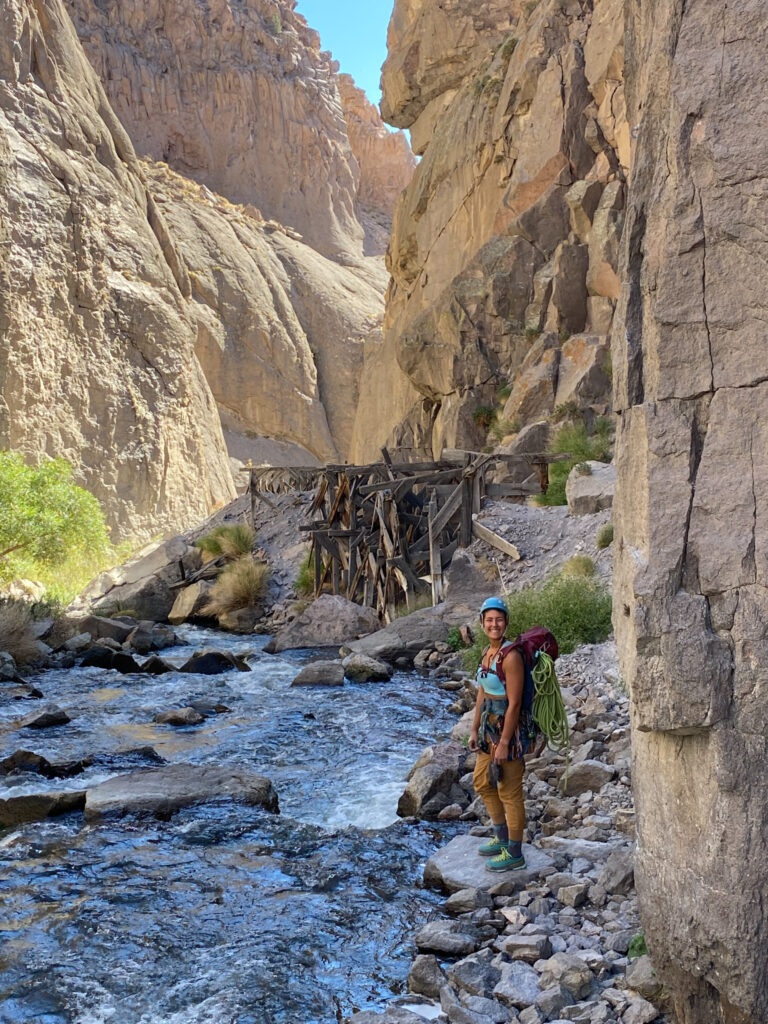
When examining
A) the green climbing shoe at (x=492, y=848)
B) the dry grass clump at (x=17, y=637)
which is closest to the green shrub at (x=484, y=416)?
A: the dry grass clump at (x=17, y=637)

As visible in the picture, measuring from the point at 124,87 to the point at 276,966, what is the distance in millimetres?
71108

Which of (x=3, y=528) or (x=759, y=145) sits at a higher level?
(x=759, y=145)

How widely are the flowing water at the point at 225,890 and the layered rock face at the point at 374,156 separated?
77.8 m

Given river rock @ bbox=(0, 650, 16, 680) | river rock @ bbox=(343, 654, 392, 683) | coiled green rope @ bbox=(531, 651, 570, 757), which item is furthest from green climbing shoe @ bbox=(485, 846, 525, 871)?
river rock @ bbox=(0, 650, 16, 680)

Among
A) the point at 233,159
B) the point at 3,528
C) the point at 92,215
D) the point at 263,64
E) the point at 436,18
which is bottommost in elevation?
the point at 3,528

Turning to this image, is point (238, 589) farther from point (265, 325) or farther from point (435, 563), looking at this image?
point (265, 325)

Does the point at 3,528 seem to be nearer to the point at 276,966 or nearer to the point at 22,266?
the point at 22,266

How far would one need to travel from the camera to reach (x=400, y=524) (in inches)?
707

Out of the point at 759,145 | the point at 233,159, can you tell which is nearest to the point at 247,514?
the point at 759,145

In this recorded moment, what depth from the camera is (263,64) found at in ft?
236

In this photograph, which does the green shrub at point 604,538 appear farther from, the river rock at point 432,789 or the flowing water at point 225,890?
the river rock at point 432,789

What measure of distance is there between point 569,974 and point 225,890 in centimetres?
264

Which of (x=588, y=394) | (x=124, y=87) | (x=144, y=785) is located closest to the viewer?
(x=144, y=785)

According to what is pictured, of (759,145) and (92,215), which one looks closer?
(759,145)
